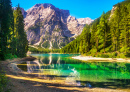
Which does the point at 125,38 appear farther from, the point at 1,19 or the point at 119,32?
the point at 1,19

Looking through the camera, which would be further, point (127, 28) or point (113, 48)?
point (113, 48)

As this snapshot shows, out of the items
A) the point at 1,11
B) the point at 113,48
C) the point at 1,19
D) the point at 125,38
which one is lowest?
the point at 113,48

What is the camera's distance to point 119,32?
191 feet

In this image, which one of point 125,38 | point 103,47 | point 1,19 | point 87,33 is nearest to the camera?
point 1,19

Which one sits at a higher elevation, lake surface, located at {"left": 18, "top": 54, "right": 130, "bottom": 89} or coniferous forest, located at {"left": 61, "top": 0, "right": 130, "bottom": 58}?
coniferous forest, located at {"left": 61, "top": 0, "right": 130, "bottom": 58}

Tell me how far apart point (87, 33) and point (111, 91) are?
268 ft

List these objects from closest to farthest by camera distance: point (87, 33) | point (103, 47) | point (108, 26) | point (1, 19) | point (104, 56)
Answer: point (1, 19), point (104, 56), point (103, 47), point (108, 26), point (87, 33)

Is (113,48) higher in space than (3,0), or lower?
lower

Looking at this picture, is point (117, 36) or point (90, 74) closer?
point (90, 74)

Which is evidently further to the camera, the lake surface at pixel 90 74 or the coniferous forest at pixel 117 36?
the coniferous forest at pixel 117 36

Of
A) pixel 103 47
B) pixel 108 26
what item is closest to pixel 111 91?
pixel 103 47

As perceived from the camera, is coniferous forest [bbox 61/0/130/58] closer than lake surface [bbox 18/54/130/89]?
No

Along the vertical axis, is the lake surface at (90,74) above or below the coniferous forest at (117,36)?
below

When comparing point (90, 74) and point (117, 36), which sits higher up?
point (117, 36)
